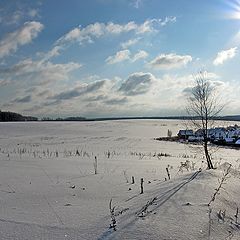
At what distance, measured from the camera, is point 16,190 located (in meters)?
6.85

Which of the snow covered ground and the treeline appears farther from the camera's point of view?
the treeline

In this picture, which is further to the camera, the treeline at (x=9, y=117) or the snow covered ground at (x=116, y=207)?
the treeline at (x=9, y=117)

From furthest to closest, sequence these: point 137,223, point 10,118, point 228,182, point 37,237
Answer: point 10,118 → point 228,182 → point 137,223 → point 37,237

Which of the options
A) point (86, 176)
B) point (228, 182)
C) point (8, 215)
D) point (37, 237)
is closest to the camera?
point (37, 237)

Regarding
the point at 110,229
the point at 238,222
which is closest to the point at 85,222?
the point at 110,229

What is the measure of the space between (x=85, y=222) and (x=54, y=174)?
4.17 meters

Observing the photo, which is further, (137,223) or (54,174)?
(54,174)

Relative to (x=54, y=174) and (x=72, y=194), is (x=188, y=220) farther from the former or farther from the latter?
(x=54, y=174)

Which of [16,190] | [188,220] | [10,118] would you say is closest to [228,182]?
[188,220]

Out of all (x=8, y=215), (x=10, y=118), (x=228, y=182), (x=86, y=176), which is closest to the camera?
(x=8, y=215)

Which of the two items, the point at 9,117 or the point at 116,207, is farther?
the point at 9,117

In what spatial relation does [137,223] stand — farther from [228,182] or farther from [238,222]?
[228,182]

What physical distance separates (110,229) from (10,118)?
456ft

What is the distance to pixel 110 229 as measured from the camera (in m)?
4.59
